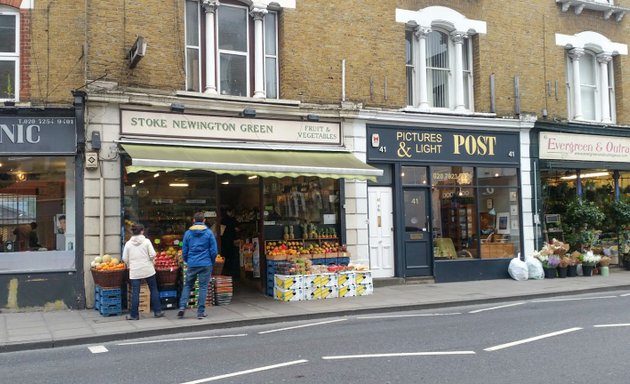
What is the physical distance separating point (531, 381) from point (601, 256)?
13.0 metres

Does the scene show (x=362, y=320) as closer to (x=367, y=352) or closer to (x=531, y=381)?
(x=367, y=352)

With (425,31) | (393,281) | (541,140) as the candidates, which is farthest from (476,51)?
(393,281)

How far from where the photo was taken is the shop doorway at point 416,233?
15.4m

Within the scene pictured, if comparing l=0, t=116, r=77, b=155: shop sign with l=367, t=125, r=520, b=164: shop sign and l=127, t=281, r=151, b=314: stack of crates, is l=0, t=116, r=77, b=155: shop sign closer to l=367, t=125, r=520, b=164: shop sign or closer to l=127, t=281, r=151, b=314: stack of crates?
l=127, t=281, r=151, b=314: stack of crates

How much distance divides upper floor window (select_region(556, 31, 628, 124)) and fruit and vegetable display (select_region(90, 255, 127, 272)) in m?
13.8

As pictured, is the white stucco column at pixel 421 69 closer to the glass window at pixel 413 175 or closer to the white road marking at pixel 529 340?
the glass window at pixel 413 175

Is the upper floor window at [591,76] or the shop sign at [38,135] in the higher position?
the upper floor window at [591,76]

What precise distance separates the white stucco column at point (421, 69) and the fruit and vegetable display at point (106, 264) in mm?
8715

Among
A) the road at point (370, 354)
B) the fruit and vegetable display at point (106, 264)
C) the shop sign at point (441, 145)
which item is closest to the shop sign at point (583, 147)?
the shop sign at point (441, 145)

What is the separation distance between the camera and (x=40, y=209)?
Answer: 12.2 metres

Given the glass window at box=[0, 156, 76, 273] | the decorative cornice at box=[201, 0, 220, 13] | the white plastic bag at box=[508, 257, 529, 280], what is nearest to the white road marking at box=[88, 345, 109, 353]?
Answer: the glass window at box=[0, 156, 76, 273]

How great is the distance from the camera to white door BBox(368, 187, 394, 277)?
1502cm

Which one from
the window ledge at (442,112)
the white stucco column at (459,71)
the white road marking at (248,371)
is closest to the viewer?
the white road marking at (248,371)

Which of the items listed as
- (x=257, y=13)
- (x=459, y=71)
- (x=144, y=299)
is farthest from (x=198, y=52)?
(x=459, y=71)
